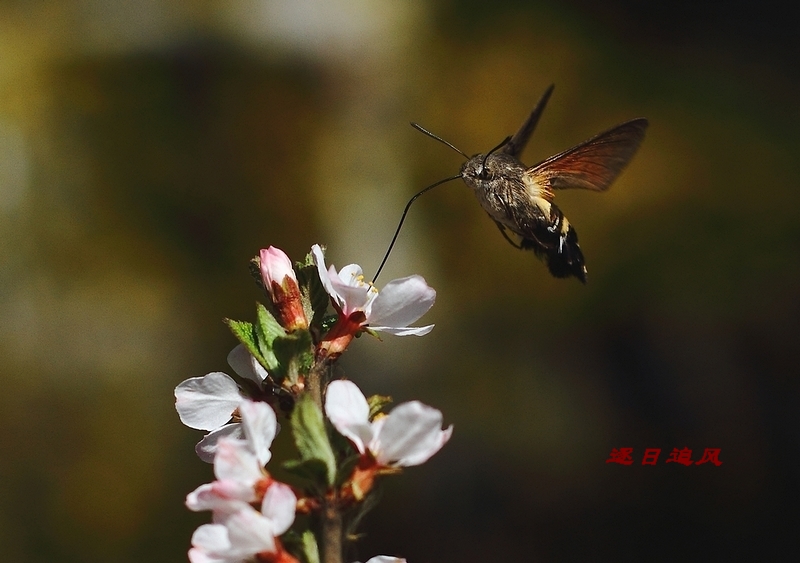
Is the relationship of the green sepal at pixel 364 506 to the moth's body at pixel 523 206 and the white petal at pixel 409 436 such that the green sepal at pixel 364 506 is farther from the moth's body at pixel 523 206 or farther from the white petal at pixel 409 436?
the moth's body at pixel 523 206

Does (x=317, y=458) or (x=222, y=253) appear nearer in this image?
(x=317, y=458)

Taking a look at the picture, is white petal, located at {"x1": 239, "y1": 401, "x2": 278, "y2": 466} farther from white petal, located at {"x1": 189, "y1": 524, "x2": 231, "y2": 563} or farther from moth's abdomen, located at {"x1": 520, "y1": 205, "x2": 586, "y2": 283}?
moth's abdomen, located at {"x1": 520, "y1": 205, "x2": 586, "y2": 283}

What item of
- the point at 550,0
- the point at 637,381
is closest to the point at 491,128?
the point at 550,0

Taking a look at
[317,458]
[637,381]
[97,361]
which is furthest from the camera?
[637,381]

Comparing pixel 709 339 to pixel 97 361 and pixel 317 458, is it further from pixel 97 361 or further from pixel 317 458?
pixel 317 458

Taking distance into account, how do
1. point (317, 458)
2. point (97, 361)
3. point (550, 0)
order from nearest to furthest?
point (317, 458), point (97, 361), point (550, 0)

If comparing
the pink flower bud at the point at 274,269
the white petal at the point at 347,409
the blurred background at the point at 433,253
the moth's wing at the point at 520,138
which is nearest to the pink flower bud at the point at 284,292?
the pink flower bud at the point at 274,269

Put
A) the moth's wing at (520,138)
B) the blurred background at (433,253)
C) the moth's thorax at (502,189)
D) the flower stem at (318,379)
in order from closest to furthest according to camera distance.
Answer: the flower stem at (318,379)
the moth's thorax at (502,189)
the moth's wing at (520,138)
the blurred background at (433,253)

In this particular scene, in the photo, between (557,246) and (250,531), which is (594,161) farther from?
(250,531)

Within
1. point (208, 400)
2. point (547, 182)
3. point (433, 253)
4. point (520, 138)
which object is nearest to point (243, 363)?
point (208, 400)
